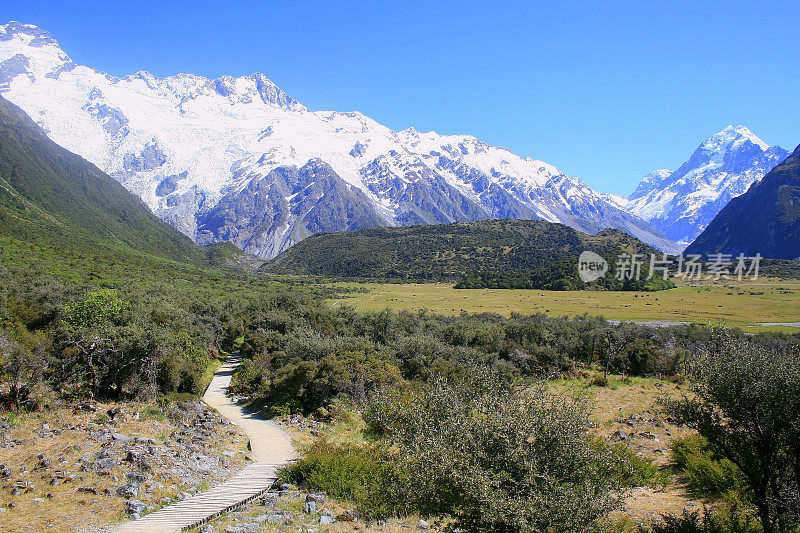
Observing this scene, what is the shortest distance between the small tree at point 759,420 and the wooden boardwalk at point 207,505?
554 inches

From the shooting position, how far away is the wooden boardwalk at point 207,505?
39.1 feet

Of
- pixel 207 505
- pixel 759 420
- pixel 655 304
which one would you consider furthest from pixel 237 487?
pixel 655 304

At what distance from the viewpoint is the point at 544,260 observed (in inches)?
7790

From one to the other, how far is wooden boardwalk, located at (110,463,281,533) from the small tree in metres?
14.1

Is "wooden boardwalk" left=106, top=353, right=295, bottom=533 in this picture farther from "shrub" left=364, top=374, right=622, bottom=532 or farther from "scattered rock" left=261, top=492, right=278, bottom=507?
"shrub" left=364, top=374, right=622, bottom=532

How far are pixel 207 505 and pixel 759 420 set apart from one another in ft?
52.9

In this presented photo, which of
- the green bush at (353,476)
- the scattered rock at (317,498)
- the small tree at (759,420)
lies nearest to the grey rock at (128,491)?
the green bush at (353,476)

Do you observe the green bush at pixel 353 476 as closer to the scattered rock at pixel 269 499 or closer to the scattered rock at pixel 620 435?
the scattered rock at pixel 269 499

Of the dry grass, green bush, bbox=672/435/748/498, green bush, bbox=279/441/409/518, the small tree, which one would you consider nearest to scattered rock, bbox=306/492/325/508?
green bush, bbox=279/441/409/518

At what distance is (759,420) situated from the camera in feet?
35.5

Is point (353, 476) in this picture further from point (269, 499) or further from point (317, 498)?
point (269, 499)

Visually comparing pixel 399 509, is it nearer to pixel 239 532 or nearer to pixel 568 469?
pixel 239 532

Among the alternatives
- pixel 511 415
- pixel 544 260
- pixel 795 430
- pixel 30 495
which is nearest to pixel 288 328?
pixel 30 495

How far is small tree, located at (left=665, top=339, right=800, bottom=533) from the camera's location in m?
10.5
